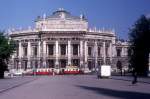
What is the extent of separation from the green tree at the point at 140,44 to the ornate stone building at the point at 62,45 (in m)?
48.1

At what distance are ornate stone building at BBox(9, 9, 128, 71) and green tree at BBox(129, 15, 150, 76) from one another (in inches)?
1894

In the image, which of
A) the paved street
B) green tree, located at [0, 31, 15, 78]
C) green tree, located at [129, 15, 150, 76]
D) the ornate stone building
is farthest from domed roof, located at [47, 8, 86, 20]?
the paved street

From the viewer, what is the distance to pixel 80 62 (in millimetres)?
136250

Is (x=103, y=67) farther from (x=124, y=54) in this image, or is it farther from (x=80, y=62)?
(x=124, y=54)

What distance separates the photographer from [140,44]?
84.5 metres

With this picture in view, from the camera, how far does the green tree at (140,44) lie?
276 ft

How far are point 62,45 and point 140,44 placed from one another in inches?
2250

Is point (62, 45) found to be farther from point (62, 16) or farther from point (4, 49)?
point (4, 49)

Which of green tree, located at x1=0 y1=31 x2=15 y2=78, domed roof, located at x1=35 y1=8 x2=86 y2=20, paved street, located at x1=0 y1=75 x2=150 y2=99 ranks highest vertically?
domed roof, located at x1=35 y1=8 x2=86 y2=20

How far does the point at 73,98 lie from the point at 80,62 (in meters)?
113

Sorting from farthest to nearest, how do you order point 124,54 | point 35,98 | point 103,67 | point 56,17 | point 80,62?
point 124,54, point 56,17, point 80,62, point 103,67, point 35,98

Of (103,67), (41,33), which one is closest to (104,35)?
(41,33)

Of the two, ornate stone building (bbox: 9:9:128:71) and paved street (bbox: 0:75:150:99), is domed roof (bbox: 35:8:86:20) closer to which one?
ornate stone building (bbox: 9:9:128:71)

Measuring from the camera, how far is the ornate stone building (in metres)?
138
